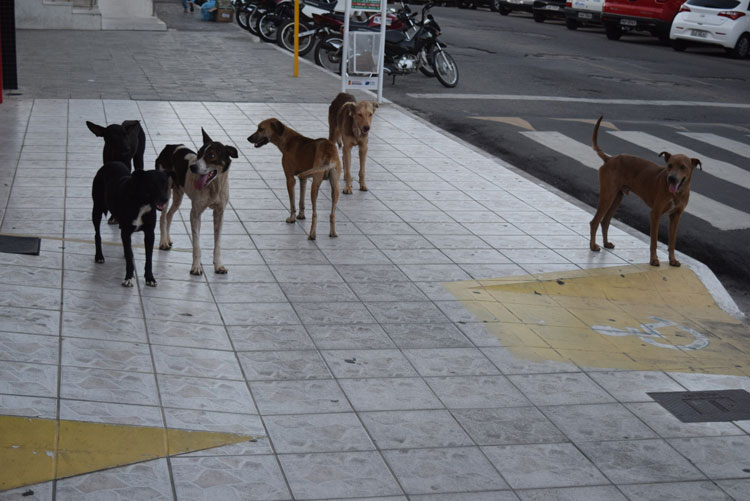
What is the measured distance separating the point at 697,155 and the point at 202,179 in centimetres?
829

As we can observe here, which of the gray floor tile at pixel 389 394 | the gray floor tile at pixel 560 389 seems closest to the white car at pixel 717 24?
the gray floor tile at pixel 560 389

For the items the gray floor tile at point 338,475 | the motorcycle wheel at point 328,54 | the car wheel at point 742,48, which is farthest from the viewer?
the car wheel at point 742,48

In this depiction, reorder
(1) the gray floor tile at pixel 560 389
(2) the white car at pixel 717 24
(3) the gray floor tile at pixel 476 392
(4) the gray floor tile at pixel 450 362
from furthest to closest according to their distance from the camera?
1. (2) the white car at pixel 717 24
2. (4) the gray floor tile at pixel 450 362
3. (1) the gray floor tile at pixel 560 389
4. (3) the gray floor tile at pixel 476 392

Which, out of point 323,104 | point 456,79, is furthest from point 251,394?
point 456,79

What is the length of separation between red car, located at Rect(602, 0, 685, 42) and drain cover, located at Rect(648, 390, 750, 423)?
83.9 ft

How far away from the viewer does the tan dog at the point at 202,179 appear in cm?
672

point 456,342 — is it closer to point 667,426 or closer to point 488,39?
point 667,426

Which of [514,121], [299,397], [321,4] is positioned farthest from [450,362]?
[321,4]

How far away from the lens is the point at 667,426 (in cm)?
520

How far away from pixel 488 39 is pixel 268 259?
21744 mm

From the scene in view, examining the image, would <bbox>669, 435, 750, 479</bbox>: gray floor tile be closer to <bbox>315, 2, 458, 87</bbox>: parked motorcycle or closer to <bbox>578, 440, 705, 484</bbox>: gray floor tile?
<bbox>578, 440, 705, 484</bbox>: gray floor tile

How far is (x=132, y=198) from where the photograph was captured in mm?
6332

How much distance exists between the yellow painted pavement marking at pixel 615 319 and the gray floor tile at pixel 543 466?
127cm

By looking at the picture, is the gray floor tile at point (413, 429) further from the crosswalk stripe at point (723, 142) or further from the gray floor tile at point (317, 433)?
the crosswalk stripe at point (723, 142)
